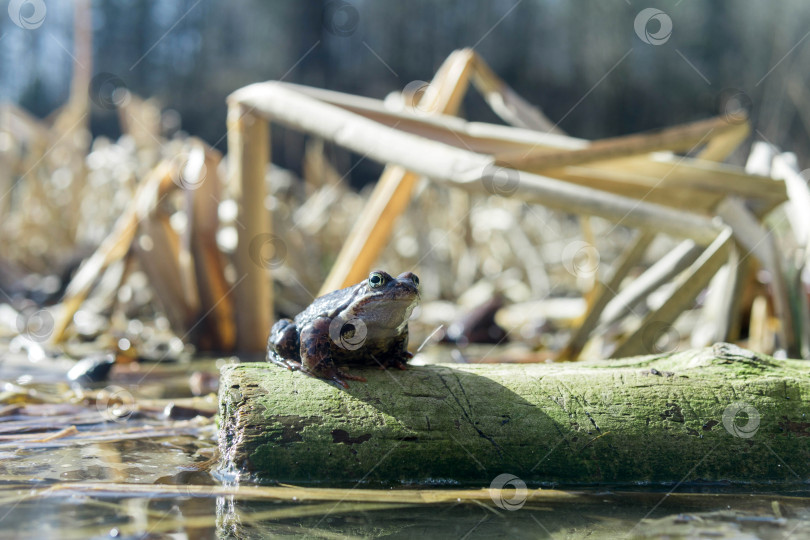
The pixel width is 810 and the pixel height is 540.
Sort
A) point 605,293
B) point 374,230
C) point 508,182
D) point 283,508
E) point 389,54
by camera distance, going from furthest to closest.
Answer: point 389,54 < point 374,230 < point 605,293 < point 508,182 < point 283,508

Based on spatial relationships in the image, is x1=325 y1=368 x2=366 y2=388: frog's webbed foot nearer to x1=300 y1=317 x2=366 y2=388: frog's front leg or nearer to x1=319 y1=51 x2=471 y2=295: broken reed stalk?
x1=300 y1=317 x2=366 y2=388: frog's front leg

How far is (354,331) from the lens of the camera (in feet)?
7.25

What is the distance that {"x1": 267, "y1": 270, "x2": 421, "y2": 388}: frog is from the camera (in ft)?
7.04

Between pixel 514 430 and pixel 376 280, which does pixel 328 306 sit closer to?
pixel 376 280

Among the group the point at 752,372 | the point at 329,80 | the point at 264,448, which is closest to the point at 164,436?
the point at 264,448

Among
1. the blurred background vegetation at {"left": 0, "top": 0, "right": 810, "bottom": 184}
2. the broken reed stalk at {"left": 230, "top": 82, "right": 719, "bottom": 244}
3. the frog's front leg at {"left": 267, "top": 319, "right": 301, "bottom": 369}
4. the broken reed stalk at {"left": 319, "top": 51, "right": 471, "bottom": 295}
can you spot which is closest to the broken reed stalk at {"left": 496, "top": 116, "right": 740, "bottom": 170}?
the broken reed stalk at {"left": 230, "top": 82, "right": 719, "bottom": 244}

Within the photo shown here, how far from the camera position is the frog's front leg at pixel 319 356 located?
7.04 ft

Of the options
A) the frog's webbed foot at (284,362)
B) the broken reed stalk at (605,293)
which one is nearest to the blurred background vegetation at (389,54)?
the broken reed stalk at (605,293)

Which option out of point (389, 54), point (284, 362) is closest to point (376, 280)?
point (284, 362)

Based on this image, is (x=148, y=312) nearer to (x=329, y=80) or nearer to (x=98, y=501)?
(x=98, y=501)

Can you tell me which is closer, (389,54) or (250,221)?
(250,221)

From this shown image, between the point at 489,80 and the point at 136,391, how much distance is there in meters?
3.04

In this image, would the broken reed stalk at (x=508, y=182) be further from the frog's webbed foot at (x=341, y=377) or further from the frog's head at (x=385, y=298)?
the frog's webbed foot at (x=341, y=377)

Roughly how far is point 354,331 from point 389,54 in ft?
71.9
